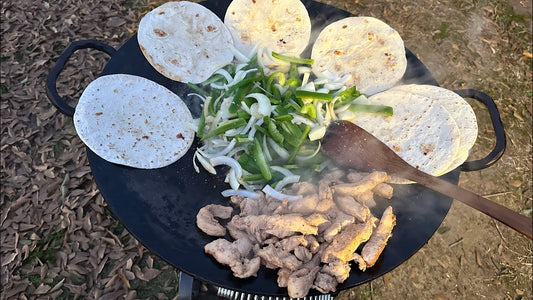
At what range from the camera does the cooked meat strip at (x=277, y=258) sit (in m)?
2.67

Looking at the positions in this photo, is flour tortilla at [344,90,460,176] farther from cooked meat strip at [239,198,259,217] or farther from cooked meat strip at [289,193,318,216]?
cooked meat strip at [239,198,259,217]

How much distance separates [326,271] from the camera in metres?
2.69

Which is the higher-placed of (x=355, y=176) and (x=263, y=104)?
(x=263, y=104)

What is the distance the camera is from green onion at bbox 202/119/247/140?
3.36 metres

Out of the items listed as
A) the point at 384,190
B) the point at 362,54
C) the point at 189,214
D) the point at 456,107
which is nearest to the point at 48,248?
the point at 189,214

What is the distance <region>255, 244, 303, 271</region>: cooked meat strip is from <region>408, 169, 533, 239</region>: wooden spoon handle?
3.71 feet

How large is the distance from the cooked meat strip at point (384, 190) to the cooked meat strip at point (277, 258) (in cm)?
87

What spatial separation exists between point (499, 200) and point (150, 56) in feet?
15.3

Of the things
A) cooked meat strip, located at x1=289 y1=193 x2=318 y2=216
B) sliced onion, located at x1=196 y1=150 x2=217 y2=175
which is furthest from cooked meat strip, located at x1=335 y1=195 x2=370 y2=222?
sliced onion, located at x1=196 y1=150 x2=217 y2=175

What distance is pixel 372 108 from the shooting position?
3555mm

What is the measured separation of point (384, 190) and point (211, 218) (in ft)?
4.35

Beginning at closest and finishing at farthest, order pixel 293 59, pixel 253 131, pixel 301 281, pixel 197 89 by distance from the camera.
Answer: pixel 301 281
pixel 253 131
pixel 197 89
pixel 293 59

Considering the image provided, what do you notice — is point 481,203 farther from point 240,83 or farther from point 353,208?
point 240,83

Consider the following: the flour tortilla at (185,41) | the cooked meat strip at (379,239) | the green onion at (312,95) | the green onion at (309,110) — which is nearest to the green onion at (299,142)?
the green onion at (309,110)
